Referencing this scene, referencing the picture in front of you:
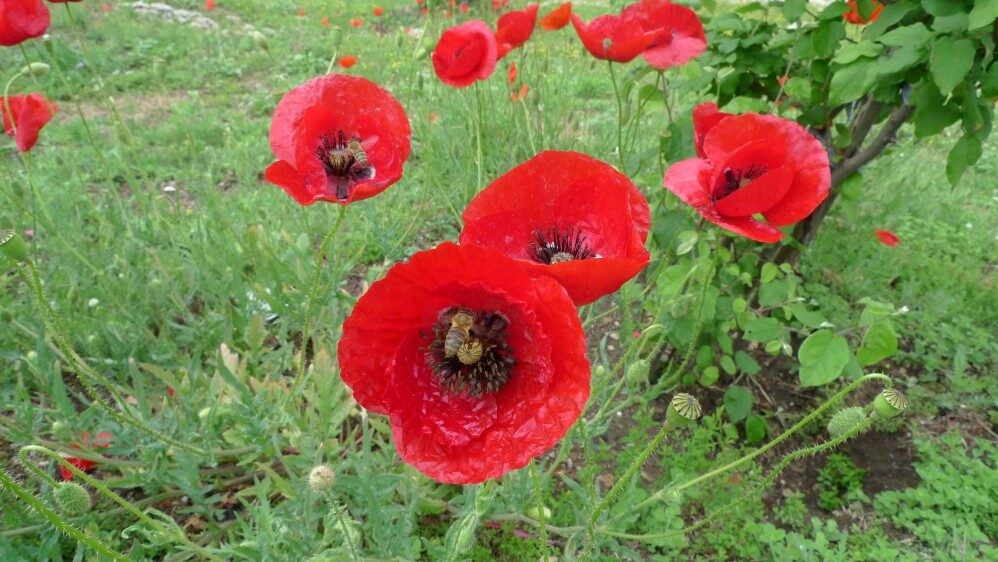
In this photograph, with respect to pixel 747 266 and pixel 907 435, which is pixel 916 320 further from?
pixel 747 266

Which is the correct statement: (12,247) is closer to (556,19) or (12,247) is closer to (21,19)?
(21,19)

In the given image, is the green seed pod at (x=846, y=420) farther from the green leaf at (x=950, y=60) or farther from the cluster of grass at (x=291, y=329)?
the green leaf at (x=950, y=60)

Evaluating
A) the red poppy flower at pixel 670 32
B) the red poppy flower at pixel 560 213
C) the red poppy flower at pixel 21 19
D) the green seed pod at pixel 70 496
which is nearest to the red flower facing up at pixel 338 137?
the red poppy flower at pixel 560 213

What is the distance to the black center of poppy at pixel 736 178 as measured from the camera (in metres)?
1.11

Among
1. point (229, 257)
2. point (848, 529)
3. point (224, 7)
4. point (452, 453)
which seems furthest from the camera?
point (224, 7)

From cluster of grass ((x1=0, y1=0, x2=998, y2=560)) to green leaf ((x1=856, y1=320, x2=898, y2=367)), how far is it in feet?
1.82

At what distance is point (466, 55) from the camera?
1682 millimetres

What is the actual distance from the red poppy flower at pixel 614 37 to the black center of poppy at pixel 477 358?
95 cm

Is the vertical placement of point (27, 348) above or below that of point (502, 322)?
below

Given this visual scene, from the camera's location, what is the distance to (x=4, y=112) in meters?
1.97

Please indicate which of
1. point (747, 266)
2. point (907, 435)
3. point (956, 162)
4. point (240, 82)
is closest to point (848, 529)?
point (907, 435)

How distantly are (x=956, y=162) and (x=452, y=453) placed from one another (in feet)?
5.17

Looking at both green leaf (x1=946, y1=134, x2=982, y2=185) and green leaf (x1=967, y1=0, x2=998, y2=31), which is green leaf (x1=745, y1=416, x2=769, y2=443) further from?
green leaf (x1=967, y1=0, x2=998, y2=31)

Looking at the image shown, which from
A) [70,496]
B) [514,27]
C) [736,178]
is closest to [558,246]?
[736,178]
